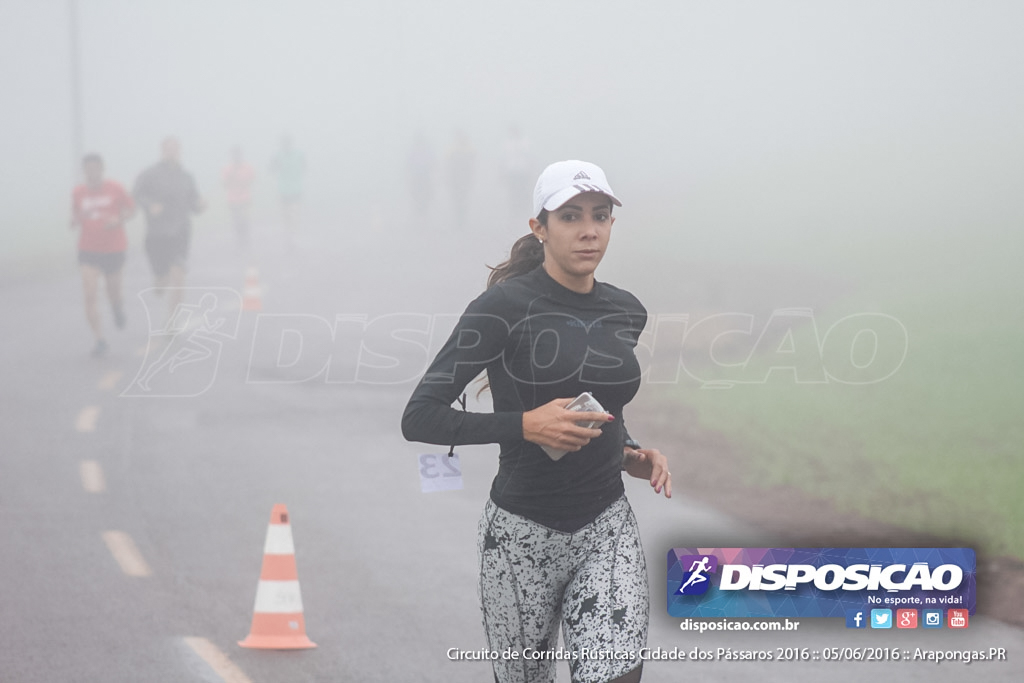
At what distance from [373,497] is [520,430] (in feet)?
18.1

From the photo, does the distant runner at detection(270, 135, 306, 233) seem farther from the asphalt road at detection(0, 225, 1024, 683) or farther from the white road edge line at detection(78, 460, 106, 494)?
the white road edge line at detection(78, 460, 106, 494)

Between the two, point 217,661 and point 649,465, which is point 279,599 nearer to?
point 217,661

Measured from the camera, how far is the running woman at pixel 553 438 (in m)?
3.33

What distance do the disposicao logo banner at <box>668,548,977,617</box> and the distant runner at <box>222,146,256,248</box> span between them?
10963 mm

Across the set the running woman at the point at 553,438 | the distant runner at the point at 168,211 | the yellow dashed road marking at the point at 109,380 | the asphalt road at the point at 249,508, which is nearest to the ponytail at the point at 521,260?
the running woman at the point at 553,438

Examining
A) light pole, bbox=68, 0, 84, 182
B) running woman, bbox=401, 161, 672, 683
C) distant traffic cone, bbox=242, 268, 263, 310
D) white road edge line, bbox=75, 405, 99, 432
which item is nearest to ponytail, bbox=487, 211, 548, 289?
running woman, bbox=401, 161, 672, 683

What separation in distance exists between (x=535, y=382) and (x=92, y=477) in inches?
249

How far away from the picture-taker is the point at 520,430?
329 cm

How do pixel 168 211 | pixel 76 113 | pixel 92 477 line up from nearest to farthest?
pixel 92 477
pixel 168 211
pixel 76 113

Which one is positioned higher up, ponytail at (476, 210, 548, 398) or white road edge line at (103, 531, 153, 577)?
ponytail at (476, 210, 548, 398)

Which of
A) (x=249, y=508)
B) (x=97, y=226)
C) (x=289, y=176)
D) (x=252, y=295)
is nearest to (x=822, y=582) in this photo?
(x=249, y=508)

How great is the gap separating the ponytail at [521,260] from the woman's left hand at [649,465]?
621 millimetres

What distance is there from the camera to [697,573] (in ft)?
22.9

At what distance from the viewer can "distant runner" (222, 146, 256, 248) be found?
54.4 feet
